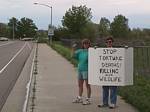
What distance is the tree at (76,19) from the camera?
293ft

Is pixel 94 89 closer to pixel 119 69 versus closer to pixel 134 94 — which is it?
pixel 134 94

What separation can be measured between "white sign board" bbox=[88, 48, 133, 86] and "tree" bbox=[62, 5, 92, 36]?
240 ft

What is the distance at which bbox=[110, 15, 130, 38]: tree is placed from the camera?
76750 mm

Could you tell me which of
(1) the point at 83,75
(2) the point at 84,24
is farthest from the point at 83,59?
(2) the point at 84,24

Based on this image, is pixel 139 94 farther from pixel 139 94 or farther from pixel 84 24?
pixel 84 24

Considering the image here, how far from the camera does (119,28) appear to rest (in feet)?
265

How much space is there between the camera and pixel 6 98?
49.6ft

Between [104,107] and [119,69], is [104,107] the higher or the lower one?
the lower one

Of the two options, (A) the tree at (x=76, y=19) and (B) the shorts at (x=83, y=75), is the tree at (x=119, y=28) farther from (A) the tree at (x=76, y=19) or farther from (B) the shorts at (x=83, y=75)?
(B) the shorts at (x=83, y=75)

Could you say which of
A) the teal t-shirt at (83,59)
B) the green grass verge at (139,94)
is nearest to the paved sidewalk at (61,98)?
the green grass verge at (139,94)

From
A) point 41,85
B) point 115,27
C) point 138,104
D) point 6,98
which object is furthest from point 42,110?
point 115,27

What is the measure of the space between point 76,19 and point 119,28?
1252 cm

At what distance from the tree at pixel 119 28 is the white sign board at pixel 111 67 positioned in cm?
6294

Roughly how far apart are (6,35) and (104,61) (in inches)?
7315
